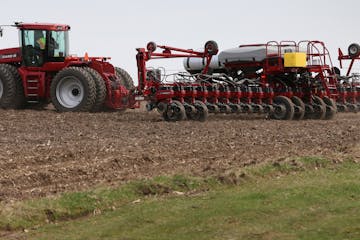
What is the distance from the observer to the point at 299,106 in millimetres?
23000

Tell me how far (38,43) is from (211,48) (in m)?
5.13

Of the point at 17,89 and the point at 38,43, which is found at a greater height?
the point at 38,43

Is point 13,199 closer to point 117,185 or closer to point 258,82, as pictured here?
point 117,185

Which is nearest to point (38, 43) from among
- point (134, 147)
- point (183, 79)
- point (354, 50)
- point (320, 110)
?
point (183, 79)

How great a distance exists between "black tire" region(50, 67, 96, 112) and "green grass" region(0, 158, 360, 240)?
39.7ft

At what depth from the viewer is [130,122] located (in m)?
20.0

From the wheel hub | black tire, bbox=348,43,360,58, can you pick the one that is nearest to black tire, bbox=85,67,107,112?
the wheel hub

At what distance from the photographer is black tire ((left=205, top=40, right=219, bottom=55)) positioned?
79.9ft

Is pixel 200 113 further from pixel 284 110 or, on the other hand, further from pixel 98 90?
pixel 98 90

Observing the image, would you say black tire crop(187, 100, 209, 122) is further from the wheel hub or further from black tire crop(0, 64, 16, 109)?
black tire crop(0, 64, 16, 109)

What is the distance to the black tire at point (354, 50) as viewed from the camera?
28766 millimetres

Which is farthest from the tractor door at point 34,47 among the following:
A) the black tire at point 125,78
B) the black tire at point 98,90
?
the black tire at point 125,78

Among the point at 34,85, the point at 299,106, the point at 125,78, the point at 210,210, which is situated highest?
the point at 125,78

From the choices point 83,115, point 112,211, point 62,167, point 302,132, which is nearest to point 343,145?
point 302,132
